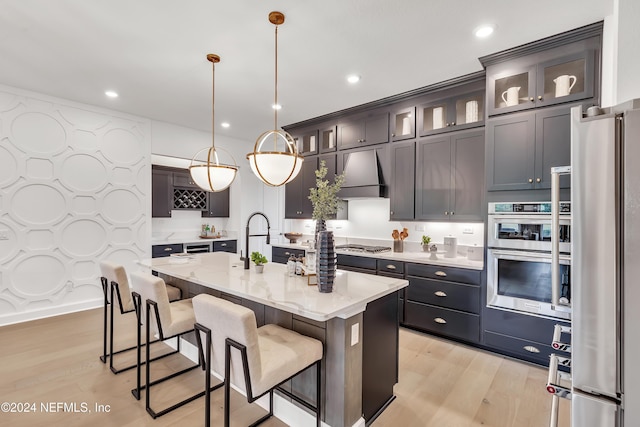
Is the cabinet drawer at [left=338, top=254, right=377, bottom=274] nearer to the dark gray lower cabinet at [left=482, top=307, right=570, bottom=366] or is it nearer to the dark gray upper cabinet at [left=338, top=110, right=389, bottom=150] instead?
the dark gray lower cabinet at [left=482, top=307, right=570, bottom=366]

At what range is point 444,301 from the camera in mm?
3293

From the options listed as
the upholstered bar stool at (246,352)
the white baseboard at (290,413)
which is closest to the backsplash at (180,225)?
the white baseboard at (290,413)

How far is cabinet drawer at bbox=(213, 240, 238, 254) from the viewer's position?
609 centimetres

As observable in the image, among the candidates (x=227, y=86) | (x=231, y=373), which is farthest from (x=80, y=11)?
(x=231, y=373)

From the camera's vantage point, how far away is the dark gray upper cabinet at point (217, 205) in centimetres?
645

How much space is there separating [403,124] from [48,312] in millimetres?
5367

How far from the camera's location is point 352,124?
454 cm

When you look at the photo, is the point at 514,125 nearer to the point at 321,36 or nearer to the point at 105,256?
the point at 321,36

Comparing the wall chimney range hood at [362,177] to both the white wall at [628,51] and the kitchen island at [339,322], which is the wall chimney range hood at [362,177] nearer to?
the kitchen island at [339,322]

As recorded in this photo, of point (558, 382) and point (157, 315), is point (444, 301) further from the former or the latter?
point (157, 315)

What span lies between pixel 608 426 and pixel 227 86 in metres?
4.03

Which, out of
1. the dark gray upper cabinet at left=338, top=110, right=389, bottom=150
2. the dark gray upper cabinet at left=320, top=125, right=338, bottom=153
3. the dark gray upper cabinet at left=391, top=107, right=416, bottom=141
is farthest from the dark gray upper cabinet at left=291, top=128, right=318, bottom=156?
the dark gray upper cabinet at left=391, top=107, right=416, bottom=141

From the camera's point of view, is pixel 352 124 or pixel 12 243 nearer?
pixel 12 243

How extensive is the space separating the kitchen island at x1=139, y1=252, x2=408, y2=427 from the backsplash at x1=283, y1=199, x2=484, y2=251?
78.1 inches
